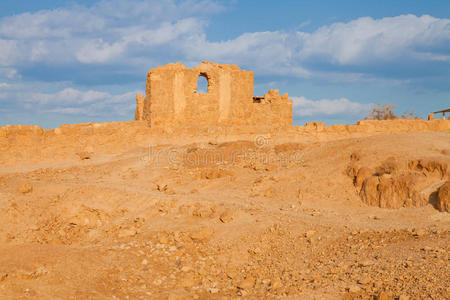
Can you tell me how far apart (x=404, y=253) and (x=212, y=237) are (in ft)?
10.8

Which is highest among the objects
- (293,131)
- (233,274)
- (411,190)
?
(293,131)

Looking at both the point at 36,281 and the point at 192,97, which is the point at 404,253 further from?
the point at 192,97

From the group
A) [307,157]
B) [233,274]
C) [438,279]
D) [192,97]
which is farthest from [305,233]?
[192,97]

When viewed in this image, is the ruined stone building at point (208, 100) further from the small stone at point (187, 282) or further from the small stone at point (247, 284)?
the small stone at point (247, 284)

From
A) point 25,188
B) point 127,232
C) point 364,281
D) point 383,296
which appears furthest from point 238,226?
point 25,188

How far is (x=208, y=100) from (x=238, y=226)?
9.81m

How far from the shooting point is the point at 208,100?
16562 mm

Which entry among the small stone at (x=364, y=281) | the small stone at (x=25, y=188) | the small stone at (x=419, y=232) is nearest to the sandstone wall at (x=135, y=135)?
the small stone at (x=25, y=188)

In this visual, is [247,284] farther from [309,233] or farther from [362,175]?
[362,175]

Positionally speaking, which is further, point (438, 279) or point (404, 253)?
point (404, 253)

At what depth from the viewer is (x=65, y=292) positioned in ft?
16.9

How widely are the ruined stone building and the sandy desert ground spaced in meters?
3.97

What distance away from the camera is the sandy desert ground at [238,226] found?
207 inches

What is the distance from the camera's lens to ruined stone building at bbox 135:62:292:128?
1587 centimetres
